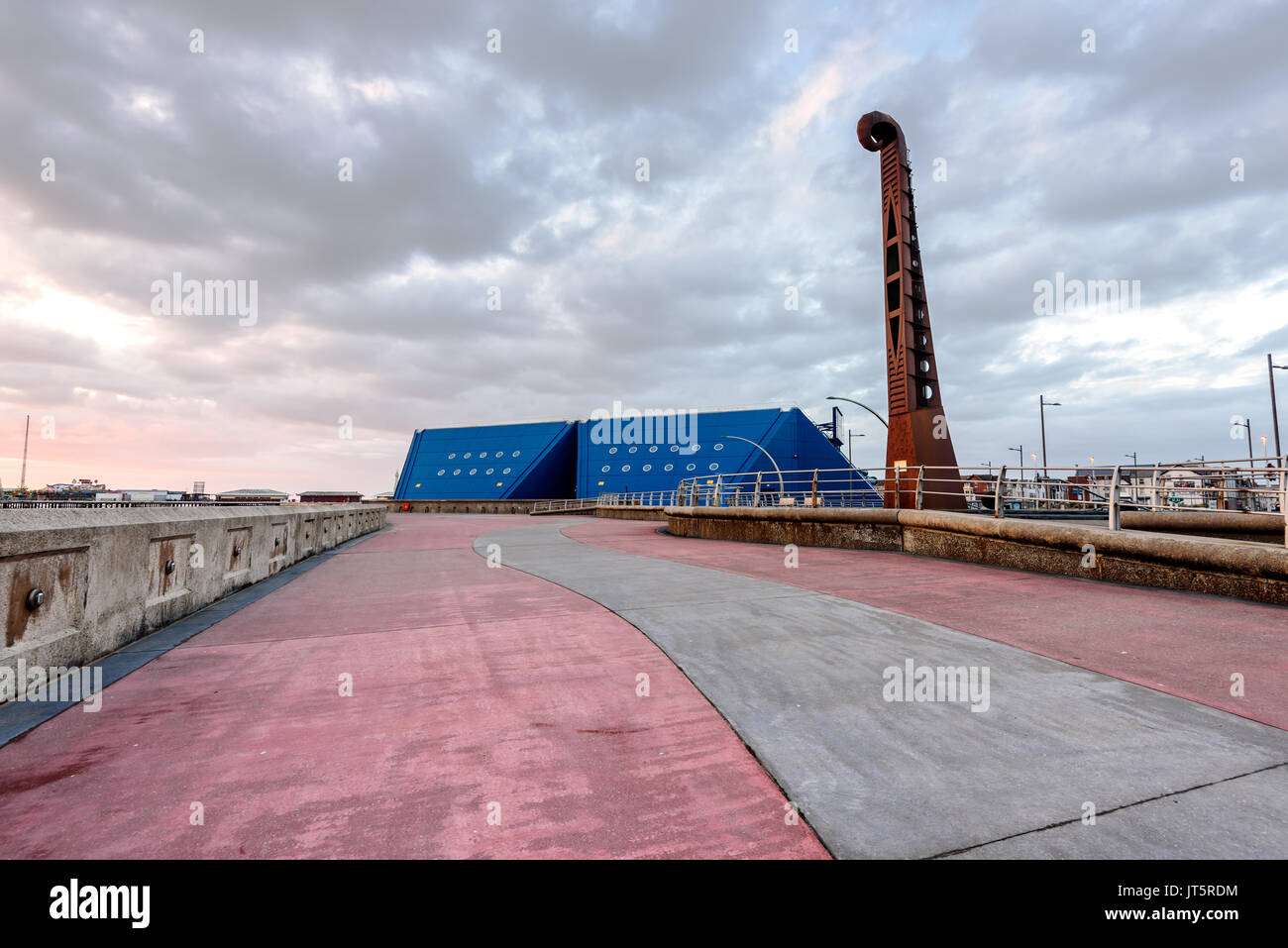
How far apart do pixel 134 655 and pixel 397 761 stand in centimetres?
311

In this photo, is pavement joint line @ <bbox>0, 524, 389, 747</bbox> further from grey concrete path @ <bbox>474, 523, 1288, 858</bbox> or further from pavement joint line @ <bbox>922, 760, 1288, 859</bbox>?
pavement joint line @ <bbox>922, 760, 1288, 859</bbox>

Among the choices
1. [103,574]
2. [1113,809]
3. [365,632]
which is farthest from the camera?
[365,632]

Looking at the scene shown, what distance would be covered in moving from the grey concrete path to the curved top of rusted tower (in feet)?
71.7

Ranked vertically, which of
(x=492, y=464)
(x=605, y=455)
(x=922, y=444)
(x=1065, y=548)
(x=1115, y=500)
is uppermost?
(x=605, y=455)

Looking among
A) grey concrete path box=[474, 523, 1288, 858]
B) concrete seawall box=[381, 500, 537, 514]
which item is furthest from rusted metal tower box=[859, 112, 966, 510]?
concrete seawall box=[381, 500, 537, 514]

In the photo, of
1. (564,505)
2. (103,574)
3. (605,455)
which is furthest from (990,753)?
(605,455)

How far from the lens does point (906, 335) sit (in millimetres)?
20891

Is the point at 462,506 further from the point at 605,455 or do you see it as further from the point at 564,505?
the point at 605,455

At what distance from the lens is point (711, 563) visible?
10430mm

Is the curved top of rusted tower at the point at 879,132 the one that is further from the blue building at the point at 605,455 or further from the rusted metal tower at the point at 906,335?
the blue building at the point at 605,455

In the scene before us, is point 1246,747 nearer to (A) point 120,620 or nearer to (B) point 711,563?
(A) point 120,620

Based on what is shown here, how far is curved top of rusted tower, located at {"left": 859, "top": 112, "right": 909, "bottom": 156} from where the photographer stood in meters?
21.4
